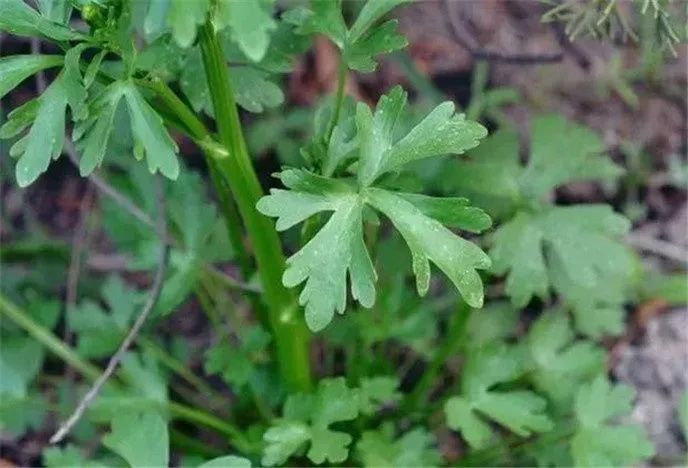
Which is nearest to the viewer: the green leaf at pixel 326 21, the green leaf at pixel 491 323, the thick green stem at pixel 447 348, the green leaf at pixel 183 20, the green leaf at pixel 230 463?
the green leaf at pixel 183 20

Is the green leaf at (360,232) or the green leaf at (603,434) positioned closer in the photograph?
the green leaf at (360,232)

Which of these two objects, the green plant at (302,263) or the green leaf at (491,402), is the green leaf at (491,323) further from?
the green leaf at (491,402)

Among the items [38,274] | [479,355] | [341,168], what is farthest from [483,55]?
[38,274]

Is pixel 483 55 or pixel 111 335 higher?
pixel 483 55

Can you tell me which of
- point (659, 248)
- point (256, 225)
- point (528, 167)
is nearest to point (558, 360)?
point (528, 167)

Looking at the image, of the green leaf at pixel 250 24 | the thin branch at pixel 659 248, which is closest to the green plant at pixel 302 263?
the green leaf at pixel 250 24

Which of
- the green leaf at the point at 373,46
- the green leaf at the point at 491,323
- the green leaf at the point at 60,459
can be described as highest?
the green leaf at the point at 373,46

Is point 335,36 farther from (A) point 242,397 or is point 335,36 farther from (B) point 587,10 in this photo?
(A) point 242,397

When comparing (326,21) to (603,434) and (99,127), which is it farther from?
(603,434)
